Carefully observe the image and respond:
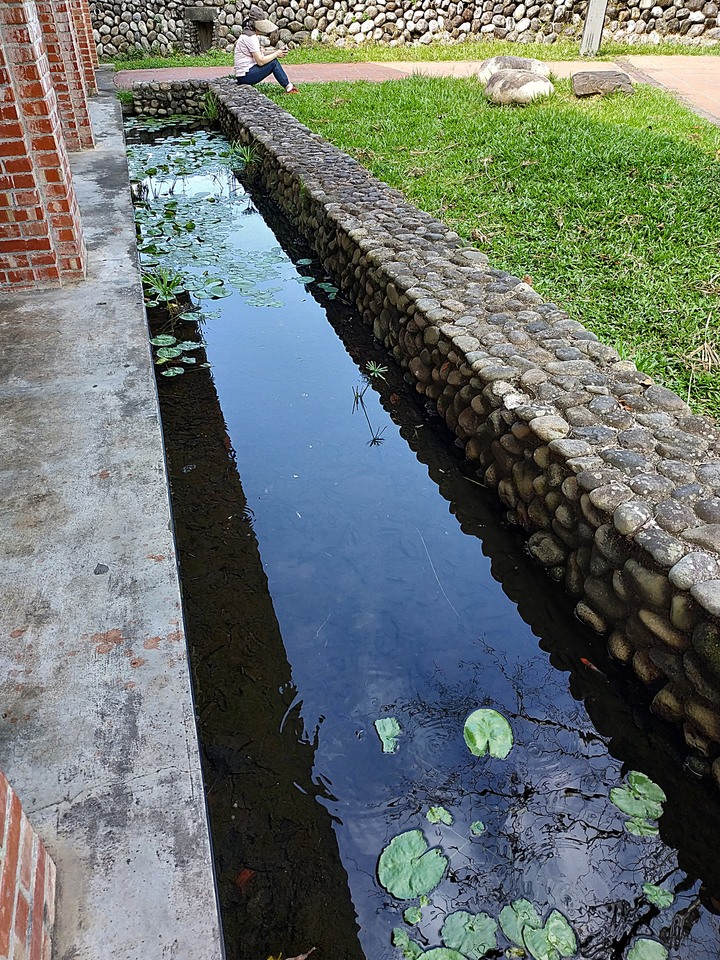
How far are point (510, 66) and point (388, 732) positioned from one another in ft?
30.1

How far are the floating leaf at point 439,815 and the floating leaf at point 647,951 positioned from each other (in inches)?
21.1

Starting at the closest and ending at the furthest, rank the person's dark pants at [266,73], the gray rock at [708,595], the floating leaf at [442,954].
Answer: the floating leaf at [442,954]
the gray rock at [708,595]
the person's dark pants at [266,73]

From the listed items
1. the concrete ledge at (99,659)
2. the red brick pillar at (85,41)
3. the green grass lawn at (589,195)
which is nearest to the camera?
the concrete ledge at (99,659)

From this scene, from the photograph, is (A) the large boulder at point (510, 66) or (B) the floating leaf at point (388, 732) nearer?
(B) the floating leaf at point (388, 732)

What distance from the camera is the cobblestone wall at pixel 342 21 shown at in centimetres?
1387

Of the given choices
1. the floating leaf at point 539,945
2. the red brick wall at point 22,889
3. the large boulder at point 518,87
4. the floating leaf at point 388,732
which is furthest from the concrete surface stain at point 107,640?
the large boulder at point 518,87

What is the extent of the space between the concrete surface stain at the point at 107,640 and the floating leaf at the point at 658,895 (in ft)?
5.06

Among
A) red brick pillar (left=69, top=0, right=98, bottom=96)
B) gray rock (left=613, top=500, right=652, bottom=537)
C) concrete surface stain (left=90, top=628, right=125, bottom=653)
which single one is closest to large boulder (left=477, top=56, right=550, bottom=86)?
red brick pillar (left=69, top=0, right=98, bottom=96)

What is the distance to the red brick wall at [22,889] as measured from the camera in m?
1.14

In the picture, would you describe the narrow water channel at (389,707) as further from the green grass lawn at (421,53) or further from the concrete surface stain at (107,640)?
the green grass lawn at (421,53)

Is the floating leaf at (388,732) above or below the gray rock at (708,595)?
below

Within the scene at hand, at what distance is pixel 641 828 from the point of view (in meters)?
2.11

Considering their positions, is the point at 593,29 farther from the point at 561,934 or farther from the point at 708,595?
the point at 561,934

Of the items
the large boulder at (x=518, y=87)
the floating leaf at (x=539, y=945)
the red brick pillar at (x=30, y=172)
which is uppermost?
the red brick pillar at (x=30, y=172)
